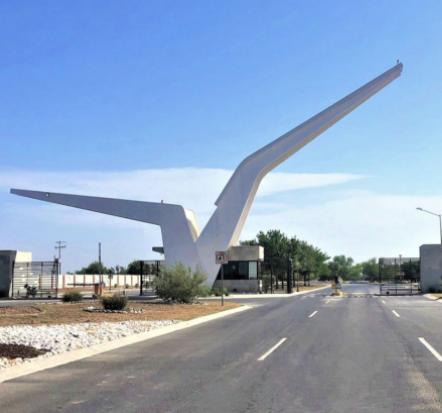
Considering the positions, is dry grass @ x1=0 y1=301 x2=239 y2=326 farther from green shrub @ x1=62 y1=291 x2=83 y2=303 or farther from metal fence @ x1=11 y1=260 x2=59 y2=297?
metal fence @ x1=11 y1=260 x2=59 y2=297

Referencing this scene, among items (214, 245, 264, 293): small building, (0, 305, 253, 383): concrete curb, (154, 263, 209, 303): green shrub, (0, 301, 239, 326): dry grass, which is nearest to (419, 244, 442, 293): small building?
(214, 245, 264, 293): small building

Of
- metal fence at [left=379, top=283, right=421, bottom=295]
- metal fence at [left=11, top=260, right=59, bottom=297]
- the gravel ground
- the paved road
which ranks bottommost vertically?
the paved road

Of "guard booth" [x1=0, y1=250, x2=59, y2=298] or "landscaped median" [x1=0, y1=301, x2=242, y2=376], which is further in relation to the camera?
"guard booth" [x1=0, y1=250, x2=59, y2=298]

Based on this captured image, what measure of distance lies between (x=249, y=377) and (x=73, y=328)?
9819 millimetres

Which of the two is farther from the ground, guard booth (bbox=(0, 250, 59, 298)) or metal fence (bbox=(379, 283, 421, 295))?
guard booth (bbox=(0, 250, 59, 298))

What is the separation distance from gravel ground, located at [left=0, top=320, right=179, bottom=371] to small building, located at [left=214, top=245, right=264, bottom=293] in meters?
38.0

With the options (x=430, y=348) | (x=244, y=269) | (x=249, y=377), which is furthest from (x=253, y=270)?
(x=249, y=377)

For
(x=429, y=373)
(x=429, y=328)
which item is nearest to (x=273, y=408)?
(x=429, y=373)

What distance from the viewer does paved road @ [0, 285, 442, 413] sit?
8.59m

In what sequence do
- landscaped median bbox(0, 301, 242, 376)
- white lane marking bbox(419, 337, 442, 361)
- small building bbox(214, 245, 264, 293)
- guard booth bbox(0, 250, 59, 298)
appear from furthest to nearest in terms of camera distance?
small building bbox(214, 245, 264, 293)
guard booth bbox(0, 250, 59, 298)
landscaped median bbox(0, 301, 242, 376)
white lane marking bbox(419, 337, 442, 361)

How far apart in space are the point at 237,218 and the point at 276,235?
34524 mm

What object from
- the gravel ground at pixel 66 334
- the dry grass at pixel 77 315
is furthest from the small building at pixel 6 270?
the gravel ground at pixel 66 334

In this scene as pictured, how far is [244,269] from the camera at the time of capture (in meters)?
60.9

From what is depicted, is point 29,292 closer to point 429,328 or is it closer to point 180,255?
point 180,255
